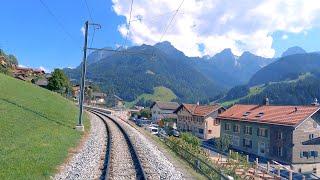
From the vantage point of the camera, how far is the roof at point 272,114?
2375 inches

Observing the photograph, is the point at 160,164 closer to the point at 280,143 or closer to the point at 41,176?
the point at 41,176

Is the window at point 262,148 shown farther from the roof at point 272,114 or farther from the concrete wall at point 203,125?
the concrete wall at point 203,125

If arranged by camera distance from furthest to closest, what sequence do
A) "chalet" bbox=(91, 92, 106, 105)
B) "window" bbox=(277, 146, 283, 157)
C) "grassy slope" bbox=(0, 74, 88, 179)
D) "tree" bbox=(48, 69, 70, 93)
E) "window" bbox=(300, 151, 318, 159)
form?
"chalet" bbox=(91, 92, 106, 105) < "tree" bbox=(48, 69, 70, 93) < "window" bbox=(277, 146, 283, 157) < "window" bbox=(300, 151, 318, 159) < "grassy slope" bbox=(0, 74, 88, 179)

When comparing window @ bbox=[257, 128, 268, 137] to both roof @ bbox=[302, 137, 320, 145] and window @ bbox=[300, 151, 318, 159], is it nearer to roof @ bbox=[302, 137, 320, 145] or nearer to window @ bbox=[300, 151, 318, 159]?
roof @ bbox=[302, 137, 320, 145]

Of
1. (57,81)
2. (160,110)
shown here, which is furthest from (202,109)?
(160,110)

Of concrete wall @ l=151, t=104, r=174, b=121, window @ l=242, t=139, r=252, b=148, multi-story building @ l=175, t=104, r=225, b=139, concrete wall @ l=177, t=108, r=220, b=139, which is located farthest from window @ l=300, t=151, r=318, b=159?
concrete wall @ l=151, t=104, r=174, b=121

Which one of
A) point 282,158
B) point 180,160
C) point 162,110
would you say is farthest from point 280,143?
point 162,110

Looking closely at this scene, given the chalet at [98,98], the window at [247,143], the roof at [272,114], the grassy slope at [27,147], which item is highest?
the chalet at [98,98]

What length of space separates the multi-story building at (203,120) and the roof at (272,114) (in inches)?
385

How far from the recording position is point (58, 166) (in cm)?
1916

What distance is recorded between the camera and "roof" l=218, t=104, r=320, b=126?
60.3 meters

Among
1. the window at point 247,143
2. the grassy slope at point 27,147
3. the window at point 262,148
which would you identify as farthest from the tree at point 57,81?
the grassy slope at point 27,147

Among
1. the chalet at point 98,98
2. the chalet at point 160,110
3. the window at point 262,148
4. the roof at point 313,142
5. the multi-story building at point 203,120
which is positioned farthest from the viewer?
the chalet at point 98,98

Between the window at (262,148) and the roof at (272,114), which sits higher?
the roof at (272,114)
